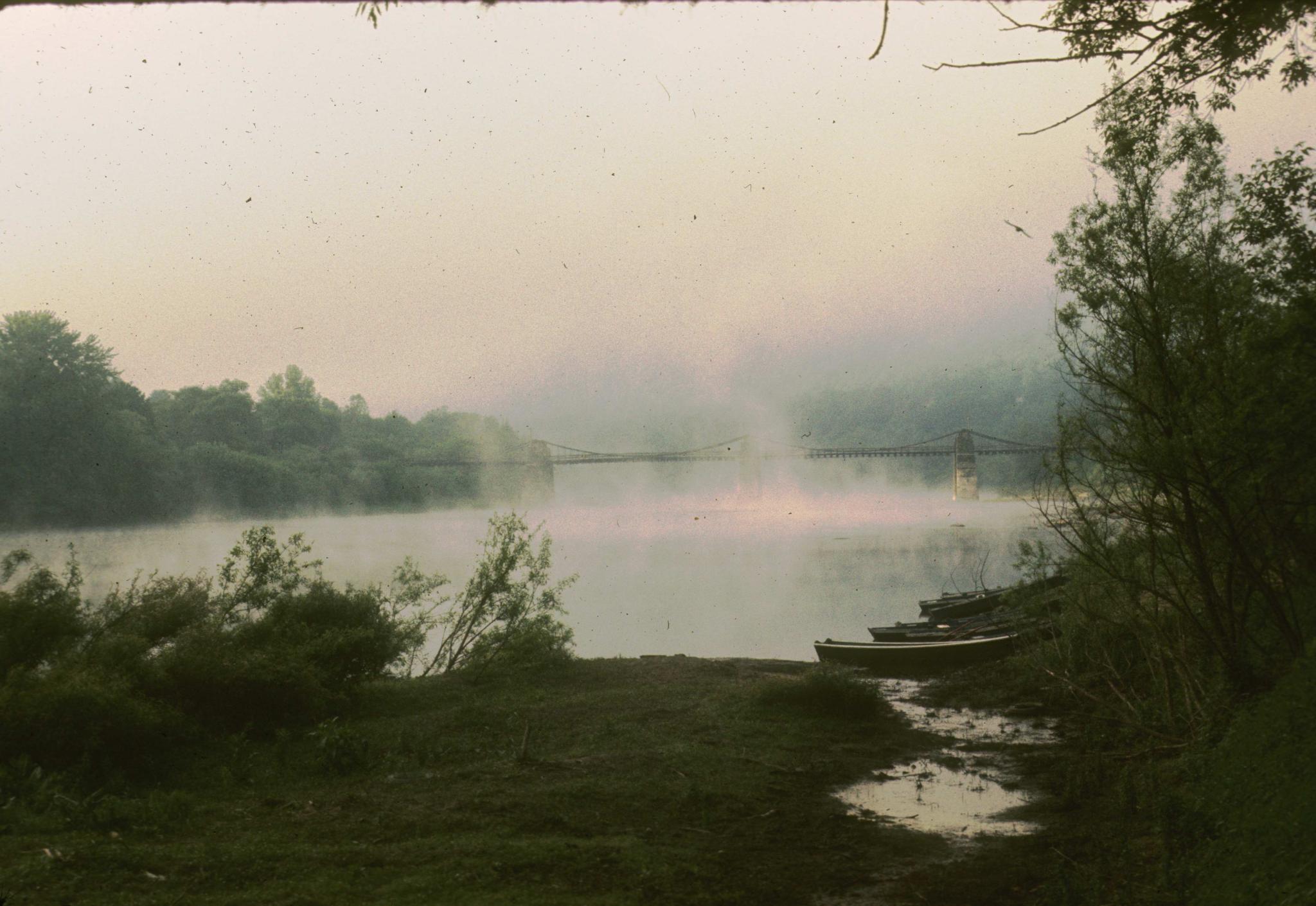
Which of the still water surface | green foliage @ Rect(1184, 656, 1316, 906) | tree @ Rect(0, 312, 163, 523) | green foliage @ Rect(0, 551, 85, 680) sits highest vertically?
tree @ Rect(0, 312, 163, 523)

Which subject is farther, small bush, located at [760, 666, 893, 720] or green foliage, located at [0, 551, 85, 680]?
small bush, located at [760, 666, 893, 720]

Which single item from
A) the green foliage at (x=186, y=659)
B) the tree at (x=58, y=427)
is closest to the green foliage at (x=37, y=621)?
the green foliage at (x=186, y=659)

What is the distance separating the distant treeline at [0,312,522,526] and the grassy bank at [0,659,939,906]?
73.5 feet

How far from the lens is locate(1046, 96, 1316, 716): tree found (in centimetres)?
802

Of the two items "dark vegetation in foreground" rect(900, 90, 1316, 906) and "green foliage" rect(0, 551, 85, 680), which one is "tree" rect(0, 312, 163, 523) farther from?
"dark vegetation in foreground" rect(900, 90, 1316, 906)

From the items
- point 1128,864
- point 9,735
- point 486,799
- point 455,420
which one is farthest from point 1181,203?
point 455,420

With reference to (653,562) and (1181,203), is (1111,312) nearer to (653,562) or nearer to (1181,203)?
(1181,203)

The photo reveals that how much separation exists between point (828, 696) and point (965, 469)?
213 feet

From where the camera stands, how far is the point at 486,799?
9.41 metres

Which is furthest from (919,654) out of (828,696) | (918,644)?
(828,696)

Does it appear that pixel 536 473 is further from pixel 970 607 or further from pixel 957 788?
pixel 957 788

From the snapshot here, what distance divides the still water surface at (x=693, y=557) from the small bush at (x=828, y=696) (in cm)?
Answer: 1176

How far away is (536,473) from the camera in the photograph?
210 feet

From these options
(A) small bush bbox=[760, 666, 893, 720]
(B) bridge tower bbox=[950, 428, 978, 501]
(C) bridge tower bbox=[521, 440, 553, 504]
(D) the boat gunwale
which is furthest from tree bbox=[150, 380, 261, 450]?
(B) bridge tower bbox=[950, 428, 978, 501]
